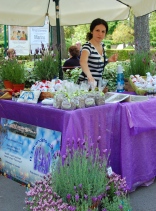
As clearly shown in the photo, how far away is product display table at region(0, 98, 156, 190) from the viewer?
3.25 meters

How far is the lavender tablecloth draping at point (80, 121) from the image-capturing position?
3.19 m

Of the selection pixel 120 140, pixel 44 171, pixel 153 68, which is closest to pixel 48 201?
pixel 44 171

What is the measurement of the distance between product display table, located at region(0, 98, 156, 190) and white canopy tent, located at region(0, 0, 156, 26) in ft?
8.52

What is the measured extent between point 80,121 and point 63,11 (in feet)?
12.2

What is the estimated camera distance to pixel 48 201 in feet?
8.13

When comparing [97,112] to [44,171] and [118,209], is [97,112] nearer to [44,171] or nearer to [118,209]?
[44,171]

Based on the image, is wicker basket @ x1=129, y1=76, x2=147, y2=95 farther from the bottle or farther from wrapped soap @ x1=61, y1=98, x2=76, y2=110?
wrapped soap @ x1=61, y1=98, x2=76, y2=110

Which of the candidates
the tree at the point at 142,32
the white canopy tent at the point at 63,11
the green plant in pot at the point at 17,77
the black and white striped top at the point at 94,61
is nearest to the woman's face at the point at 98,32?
the black and white striped top at the point at 94,61

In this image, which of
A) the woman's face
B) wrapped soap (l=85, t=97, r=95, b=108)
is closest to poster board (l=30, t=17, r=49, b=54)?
the woman's face

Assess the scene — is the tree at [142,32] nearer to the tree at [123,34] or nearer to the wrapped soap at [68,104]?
the wrapped soap at [68,104]

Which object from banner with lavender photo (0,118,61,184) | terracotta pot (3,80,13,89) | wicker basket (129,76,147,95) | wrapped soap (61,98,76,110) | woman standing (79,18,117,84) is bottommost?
banner with lavender photo (0,118,61,184)

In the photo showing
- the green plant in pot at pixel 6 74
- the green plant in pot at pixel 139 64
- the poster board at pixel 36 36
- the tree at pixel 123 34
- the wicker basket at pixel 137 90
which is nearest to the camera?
the wicker basket at pixel 137 90

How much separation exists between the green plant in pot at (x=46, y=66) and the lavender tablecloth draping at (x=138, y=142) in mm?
1331

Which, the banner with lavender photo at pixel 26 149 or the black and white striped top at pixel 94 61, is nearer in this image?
the banner with lavender photo at pixel 26 149
